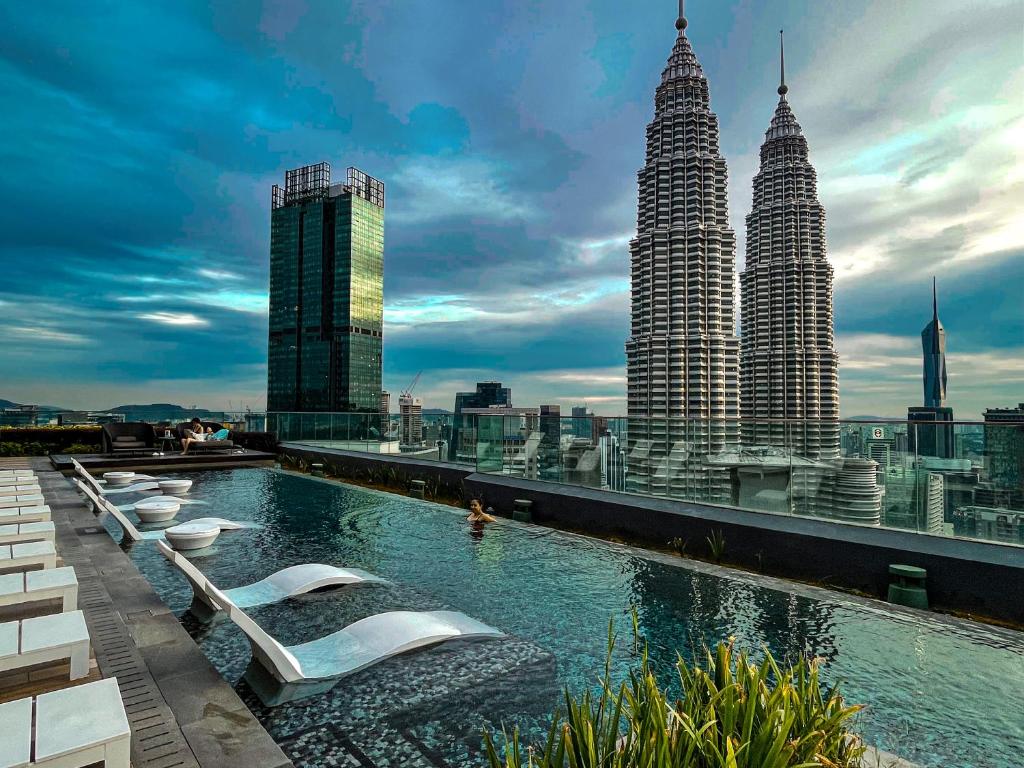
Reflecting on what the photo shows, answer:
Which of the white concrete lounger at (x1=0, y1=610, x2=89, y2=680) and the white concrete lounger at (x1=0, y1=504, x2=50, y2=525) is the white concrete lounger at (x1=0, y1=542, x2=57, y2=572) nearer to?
the white concrete lounger at (x1=0, y1=504, x2=50, y2=525)

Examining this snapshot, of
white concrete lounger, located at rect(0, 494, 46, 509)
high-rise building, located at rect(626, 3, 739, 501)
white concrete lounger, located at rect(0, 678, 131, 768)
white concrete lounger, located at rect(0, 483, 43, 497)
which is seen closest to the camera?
white concrete lounger, located at rect(0, 678, 131, 768)

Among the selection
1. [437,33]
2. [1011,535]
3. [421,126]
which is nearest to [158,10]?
[437,33]

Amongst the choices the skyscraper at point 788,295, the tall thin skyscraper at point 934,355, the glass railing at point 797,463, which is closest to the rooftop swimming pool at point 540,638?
the glass railing at point 797,463

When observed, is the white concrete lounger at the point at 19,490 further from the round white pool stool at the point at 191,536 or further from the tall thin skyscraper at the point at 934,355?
the tall thin skyscraper at the point at 934,355

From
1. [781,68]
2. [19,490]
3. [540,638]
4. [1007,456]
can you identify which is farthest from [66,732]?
[781,68]

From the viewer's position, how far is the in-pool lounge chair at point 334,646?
10.2ft

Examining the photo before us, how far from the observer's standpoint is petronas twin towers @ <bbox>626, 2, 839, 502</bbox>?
71.0 meters

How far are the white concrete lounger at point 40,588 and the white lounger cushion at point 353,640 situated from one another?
873 mm

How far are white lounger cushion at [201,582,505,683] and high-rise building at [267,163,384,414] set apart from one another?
11413cm

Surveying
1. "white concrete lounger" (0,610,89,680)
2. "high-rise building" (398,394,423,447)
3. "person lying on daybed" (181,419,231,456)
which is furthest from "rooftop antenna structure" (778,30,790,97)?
"white concrete lounger" (0,610,89,680)

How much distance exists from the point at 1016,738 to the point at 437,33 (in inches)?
636

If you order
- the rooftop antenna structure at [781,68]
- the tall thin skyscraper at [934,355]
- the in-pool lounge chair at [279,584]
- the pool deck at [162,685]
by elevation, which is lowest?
the in-pool lounge chair at [279,584]

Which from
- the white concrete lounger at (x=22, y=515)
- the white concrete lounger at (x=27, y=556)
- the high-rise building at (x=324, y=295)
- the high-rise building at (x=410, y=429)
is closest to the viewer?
the white concrete lounger at (x=27, y=556)

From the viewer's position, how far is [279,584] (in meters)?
4.94
